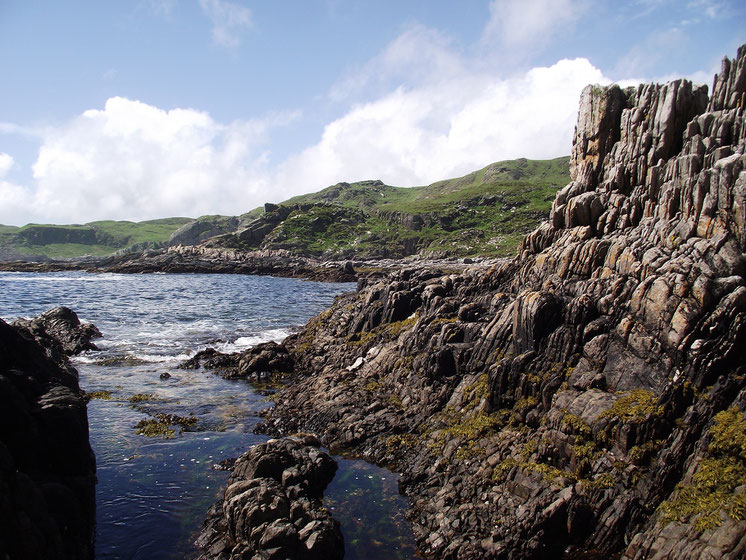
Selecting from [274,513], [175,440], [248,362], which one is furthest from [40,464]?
[248,362]

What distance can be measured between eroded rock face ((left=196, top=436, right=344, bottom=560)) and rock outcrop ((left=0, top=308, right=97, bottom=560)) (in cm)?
458

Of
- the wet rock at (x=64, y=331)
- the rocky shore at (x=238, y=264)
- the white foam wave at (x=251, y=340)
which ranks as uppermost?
the rocky shore at (x=238, y=264)

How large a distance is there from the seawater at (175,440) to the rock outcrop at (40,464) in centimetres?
248

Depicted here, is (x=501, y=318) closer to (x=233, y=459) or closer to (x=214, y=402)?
(x=233, y=459)

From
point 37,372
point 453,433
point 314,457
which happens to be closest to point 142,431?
point 37,372

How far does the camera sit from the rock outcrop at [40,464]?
436 inches

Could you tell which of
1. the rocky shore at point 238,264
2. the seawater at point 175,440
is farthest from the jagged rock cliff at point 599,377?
the rocky shore at point 238,264

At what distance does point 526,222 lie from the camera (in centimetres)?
17338

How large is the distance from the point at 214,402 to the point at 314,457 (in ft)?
45.8

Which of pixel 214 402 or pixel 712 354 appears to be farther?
pixel 214 402

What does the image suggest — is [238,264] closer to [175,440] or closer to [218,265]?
[218,265]

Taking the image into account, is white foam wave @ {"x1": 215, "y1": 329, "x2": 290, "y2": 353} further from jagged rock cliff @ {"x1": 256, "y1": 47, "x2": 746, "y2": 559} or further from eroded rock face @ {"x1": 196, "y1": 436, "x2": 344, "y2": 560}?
eroded rock face @ {"x1": 196, "y1": 436, "x2": 344, "y2": 560}

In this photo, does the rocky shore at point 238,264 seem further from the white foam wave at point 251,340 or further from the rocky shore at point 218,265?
the white foam wave at point 251,340

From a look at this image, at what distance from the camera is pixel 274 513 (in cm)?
1659
